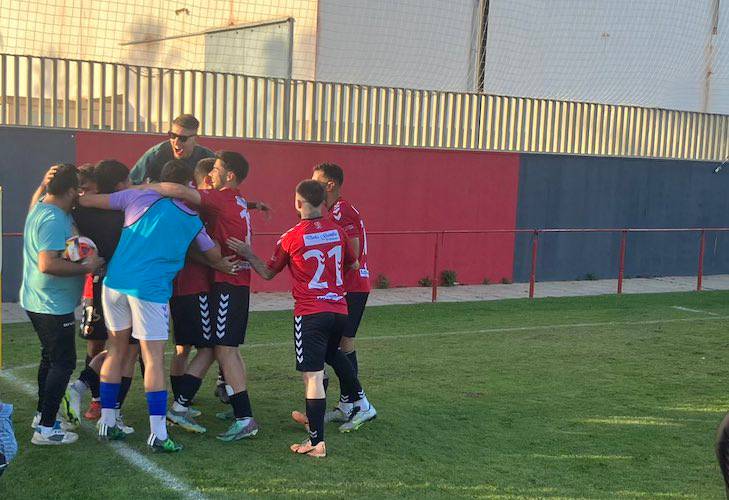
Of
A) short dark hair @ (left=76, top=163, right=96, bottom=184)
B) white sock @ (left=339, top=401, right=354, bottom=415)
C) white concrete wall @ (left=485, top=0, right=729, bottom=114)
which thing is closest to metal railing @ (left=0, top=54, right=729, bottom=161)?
white concrete wall @ (left=485, top=0, right=729, bottom=114)

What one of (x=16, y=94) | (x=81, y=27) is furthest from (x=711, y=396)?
(x=81, y=27)

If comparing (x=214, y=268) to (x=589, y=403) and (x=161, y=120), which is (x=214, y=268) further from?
(x=161, y=120)

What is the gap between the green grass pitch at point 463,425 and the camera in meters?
5.53

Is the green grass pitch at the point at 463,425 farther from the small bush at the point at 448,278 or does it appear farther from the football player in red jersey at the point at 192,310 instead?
the small bush at the point at 448,278

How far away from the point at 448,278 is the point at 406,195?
1648 millimetres

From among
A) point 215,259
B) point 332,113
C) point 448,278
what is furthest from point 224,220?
point 448,278

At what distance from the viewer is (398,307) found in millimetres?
13328

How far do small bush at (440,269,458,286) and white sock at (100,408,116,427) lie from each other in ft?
34.6

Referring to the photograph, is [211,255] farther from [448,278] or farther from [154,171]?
[448,278]

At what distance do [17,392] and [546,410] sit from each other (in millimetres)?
4347

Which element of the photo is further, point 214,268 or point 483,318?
point 483,318

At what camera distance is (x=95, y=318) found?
20.8 ft

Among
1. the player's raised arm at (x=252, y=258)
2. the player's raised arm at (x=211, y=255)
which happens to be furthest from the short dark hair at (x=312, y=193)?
the player's raised arm at (x=211, y=255)

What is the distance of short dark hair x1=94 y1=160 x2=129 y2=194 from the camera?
20.0 ft
